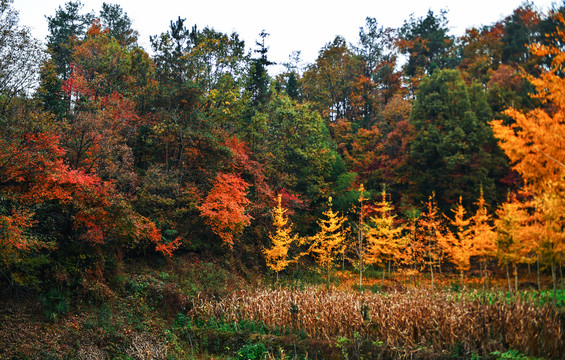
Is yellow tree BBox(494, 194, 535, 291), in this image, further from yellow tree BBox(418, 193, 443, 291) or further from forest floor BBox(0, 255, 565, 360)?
yellow tree BBox(418, 193, 443, 291)

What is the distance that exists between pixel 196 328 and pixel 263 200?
12999mm

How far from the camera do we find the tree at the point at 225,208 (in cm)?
1936

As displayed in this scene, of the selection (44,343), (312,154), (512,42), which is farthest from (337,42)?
(44,343)

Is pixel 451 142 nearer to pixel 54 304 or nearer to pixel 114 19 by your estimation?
pixel 54 304

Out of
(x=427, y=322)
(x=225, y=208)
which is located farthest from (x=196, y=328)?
(x=427, y=322)

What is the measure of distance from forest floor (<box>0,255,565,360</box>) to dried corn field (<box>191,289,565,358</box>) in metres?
0.04

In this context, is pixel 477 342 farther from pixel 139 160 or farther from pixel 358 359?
pixel 139 160

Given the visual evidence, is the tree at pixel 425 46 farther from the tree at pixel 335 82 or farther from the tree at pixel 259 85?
the tree at pixel 259 85

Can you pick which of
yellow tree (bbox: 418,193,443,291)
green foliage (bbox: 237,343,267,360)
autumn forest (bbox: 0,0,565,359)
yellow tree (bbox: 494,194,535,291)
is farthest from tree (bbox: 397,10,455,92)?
green foliage (bbox: 237,343,267,360)

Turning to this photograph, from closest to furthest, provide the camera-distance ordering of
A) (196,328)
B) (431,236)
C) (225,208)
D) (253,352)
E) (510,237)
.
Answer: (253,352)
(196,328)
(510,237)
(225,208)
(431,236)

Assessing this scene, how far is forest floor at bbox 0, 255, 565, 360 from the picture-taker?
967 cm

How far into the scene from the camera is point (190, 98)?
21844mm

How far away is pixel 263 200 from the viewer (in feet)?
86.1

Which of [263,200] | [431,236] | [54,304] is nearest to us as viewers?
[54,304]
